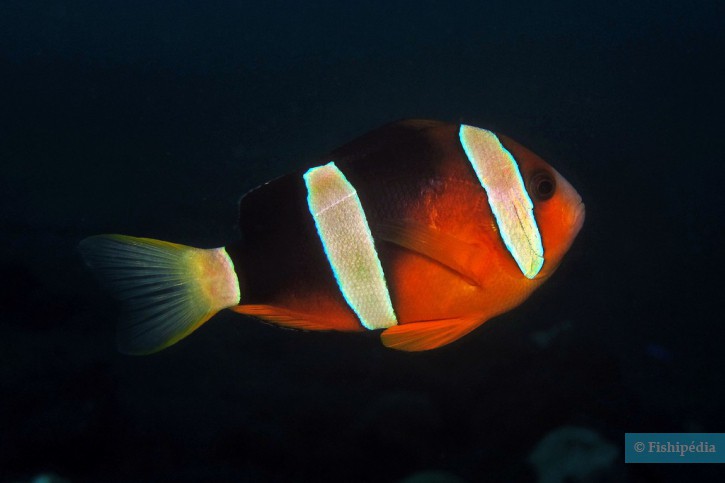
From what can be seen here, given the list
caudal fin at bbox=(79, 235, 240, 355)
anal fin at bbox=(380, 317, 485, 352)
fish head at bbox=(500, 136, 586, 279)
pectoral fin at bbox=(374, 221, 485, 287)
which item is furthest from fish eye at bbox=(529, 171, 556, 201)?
caudal fin at bbox=(79, 235, 240, 355)

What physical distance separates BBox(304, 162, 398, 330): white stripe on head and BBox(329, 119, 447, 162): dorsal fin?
6 cm

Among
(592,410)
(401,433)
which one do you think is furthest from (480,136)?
(592,410)

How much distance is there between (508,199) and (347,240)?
15.3 inches

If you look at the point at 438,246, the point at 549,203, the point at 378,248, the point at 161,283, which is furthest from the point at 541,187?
the point at 161,283

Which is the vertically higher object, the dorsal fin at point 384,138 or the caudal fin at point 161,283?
the dorsal fin at point 384,138

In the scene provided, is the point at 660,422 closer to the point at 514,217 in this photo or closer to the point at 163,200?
the point at 514,217

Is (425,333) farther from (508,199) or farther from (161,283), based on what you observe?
(161,283)

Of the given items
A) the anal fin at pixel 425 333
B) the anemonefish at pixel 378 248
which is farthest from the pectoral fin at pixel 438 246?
the anal fin at pixel 425 333

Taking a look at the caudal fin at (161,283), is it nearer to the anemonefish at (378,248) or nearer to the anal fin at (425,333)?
the anemonefish at (378,248)

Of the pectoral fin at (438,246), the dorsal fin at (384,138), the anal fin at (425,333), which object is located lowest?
the anal fin at (425,333)

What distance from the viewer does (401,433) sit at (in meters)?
2.65

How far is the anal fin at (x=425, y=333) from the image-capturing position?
1.20m

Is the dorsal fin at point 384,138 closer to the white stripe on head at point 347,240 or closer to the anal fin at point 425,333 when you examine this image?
the white stripe on head at point 347,240

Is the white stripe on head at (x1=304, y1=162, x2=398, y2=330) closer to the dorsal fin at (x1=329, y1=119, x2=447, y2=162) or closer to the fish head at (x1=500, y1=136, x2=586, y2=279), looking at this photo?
the dorsal fin at (x1=329, y1=119, x2=447, y2=162)
